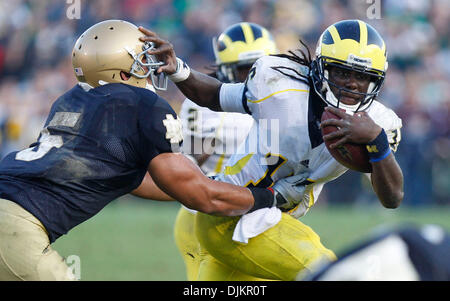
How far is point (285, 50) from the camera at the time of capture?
962 cm

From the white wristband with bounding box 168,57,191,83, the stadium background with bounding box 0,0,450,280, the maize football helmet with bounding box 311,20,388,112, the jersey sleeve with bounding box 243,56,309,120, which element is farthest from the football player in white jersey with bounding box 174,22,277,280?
the stadium background with bounding box 0,0,450,280

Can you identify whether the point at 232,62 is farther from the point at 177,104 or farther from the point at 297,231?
the point at 177,104

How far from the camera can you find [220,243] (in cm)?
348

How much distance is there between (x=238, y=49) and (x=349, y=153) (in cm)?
193

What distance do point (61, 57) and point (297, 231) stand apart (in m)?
8.43

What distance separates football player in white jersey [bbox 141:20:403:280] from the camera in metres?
3.35

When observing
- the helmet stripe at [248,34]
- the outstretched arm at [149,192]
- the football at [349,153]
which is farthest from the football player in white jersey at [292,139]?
the helmet stripe at [248,34]

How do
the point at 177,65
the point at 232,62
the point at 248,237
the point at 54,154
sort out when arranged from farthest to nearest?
the point at 232,62
the point at 177,65
the point at 248,237
the point at 54,154

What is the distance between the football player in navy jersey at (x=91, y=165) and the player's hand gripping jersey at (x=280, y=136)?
0.93ft

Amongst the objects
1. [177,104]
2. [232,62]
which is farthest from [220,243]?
[177,104]

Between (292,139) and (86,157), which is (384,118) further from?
(86,157)

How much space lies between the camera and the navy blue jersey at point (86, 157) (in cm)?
296

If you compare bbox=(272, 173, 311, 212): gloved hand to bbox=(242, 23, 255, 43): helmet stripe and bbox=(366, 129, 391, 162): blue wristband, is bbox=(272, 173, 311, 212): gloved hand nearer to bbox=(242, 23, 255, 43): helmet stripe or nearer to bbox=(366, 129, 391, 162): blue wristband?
bbox=(366, 129, 391, 162): blue wristband

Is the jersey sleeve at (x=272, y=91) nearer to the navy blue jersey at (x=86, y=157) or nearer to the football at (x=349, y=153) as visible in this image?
the football at (x=349, y=153)
